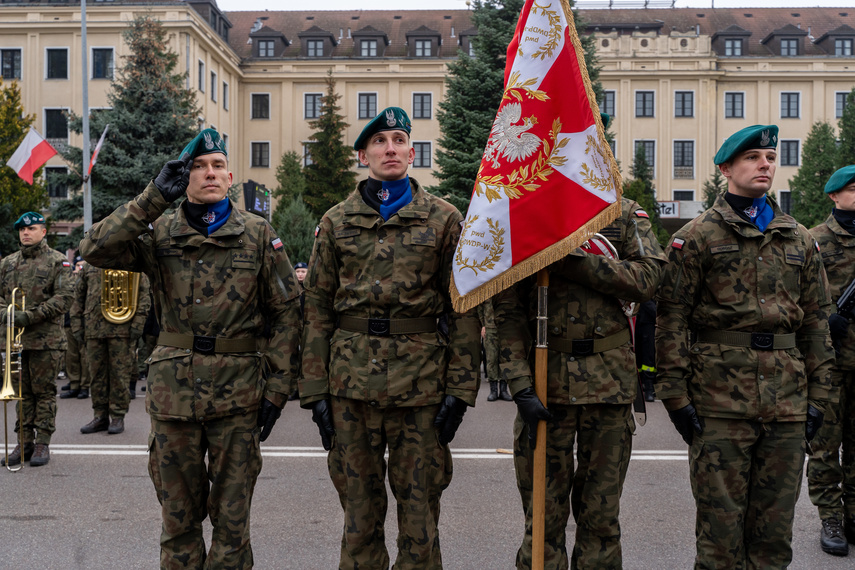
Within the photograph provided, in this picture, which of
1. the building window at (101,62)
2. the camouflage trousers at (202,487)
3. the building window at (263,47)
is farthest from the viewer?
the building window at (263,47)

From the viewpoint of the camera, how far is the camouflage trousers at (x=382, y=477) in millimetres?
3627

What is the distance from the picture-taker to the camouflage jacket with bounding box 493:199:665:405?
3570 millimetres

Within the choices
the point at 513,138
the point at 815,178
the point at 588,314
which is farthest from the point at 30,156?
the point at 815,178

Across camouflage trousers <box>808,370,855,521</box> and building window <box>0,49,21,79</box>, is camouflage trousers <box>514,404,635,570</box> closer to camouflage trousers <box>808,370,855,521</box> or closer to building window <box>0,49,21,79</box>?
camouflage trousers <box>808,370,855,521</box>

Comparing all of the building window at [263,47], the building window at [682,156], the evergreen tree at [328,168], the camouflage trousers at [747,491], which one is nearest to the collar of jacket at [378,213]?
the camouflage trousers at [747,491]

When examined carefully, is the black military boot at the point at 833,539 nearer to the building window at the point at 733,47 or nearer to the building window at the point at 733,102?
the building window at the point at 733,102

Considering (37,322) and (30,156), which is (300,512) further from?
(30,156)

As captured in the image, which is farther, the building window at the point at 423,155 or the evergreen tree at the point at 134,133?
the building window at the point at 423,155

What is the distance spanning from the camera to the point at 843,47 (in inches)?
1981

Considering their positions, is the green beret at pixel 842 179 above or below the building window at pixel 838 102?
below

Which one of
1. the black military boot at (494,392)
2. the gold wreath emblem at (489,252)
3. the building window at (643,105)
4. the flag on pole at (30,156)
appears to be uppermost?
the building window at (643,105)

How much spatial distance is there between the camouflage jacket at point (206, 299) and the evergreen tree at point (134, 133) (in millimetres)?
19999

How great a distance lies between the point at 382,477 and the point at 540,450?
0.83 metres

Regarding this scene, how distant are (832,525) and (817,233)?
2.06 m
